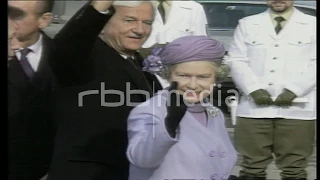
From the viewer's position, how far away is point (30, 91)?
4.04 m

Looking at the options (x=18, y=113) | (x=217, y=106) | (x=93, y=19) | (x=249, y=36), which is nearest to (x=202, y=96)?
(x=217, y=106)

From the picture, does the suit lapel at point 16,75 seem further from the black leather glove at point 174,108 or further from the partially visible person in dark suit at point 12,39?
the black leather glove at point 174,108

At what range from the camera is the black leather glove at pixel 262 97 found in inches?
159

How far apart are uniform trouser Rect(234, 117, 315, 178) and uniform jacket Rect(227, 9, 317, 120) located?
0.50 feet

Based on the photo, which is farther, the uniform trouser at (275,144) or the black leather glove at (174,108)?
the uniform trouser at (275,144)

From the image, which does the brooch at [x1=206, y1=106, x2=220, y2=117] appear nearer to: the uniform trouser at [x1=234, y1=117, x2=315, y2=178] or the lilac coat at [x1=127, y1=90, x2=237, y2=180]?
the lilac coat at [x1=127, y1=90, x2=237, y2=180]

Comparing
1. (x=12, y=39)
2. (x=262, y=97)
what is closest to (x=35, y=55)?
(x=12, y=39)

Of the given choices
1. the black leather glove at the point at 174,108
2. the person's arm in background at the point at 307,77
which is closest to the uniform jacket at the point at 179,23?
the black leather glove at the point at 174,108

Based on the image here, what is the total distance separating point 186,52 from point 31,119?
31.2 inches

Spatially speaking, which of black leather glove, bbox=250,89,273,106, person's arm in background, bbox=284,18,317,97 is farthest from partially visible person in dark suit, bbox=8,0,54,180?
person's arm in background, bbox=284,18,317,97

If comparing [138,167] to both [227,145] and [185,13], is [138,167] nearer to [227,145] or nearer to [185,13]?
[227,145]

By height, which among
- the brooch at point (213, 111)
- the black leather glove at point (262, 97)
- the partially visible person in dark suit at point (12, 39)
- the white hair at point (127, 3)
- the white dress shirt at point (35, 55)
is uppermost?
the white hair at point (127, 3)

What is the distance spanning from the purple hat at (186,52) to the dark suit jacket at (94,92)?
2.8 inches

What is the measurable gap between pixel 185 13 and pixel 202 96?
1.29 ft
